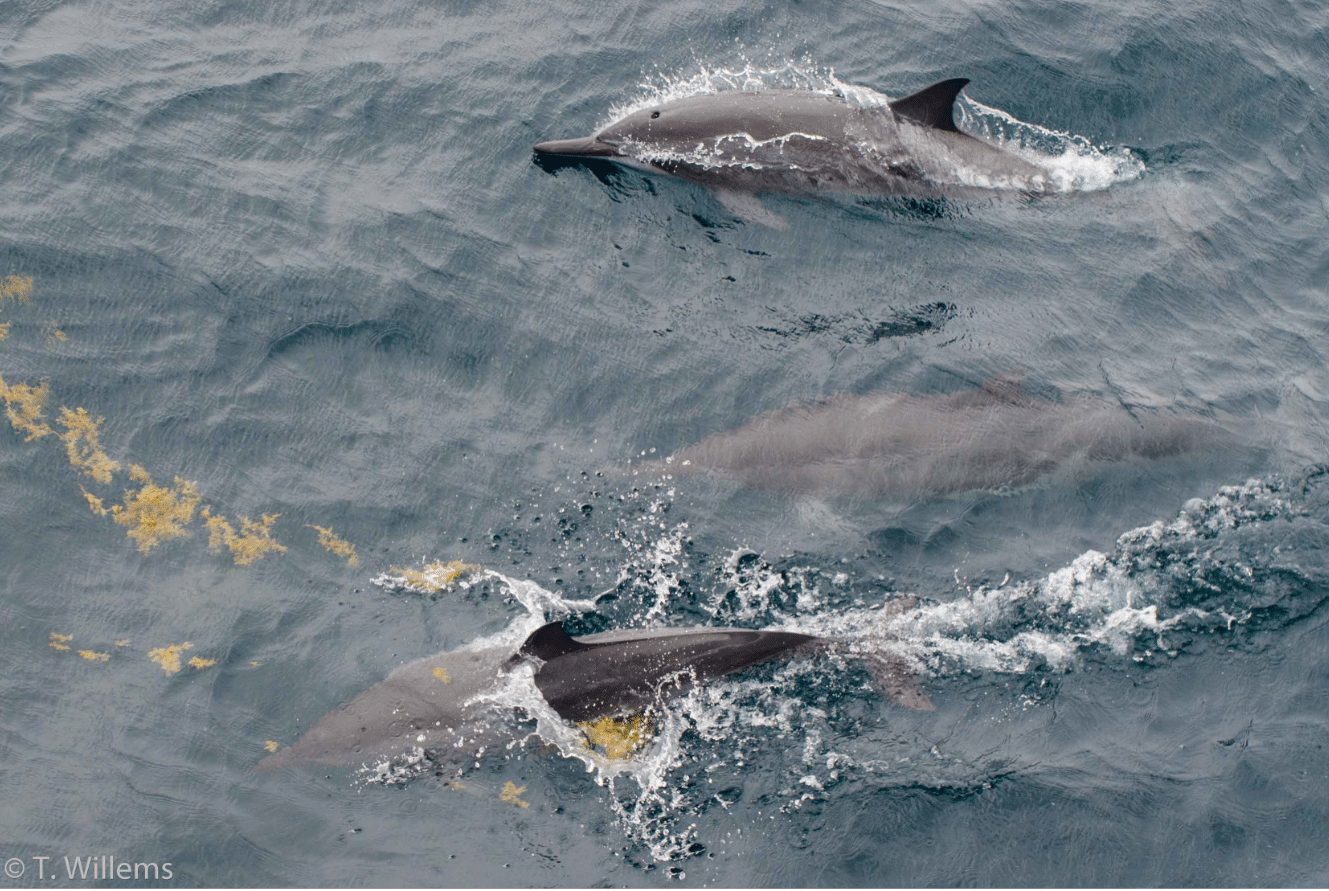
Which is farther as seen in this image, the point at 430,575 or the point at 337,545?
the point at 337,545

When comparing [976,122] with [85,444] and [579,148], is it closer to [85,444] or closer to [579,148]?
[579,148]

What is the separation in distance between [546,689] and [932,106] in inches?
368

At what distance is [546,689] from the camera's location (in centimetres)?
1139

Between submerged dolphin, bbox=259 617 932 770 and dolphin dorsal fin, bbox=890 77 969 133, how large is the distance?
797 cm

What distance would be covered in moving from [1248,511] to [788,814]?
245 inches

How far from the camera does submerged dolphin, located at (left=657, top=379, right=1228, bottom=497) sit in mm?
13766

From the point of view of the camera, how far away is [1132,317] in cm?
1582

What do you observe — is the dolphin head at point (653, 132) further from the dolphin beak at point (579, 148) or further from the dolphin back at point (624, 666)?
Answer: the dolphin back at point (624, 666)

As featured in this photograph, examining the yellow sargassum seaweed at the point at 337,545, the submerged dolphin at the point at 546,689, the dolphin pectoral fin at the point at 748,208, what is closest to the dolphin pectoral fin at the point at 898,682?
the submerged dolphin at the point at 546,689

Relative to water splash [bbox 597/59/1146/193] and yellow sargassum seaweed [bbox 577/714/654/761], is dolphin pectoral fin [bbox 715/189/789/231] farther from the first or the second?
yellow sargassum seaweed [bbox 577/714/654/761]

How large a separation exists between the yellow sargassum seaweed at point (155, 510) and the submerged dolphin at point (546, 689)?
257 centimetres

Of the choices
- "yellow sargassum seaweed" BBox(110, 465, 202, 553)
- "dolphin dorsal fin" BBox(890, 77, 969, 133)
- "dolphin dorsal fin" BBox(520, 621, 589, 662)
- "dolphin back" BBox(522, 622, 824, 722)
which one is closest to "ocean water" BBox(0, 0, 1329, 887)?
"yellow sargassum seaweed" BBox(110, 465, 202, 553)

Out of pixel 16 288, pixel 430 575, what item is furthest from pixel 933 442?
pixel 16 288

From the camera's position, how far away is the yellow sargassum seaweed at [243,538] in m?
12.5
